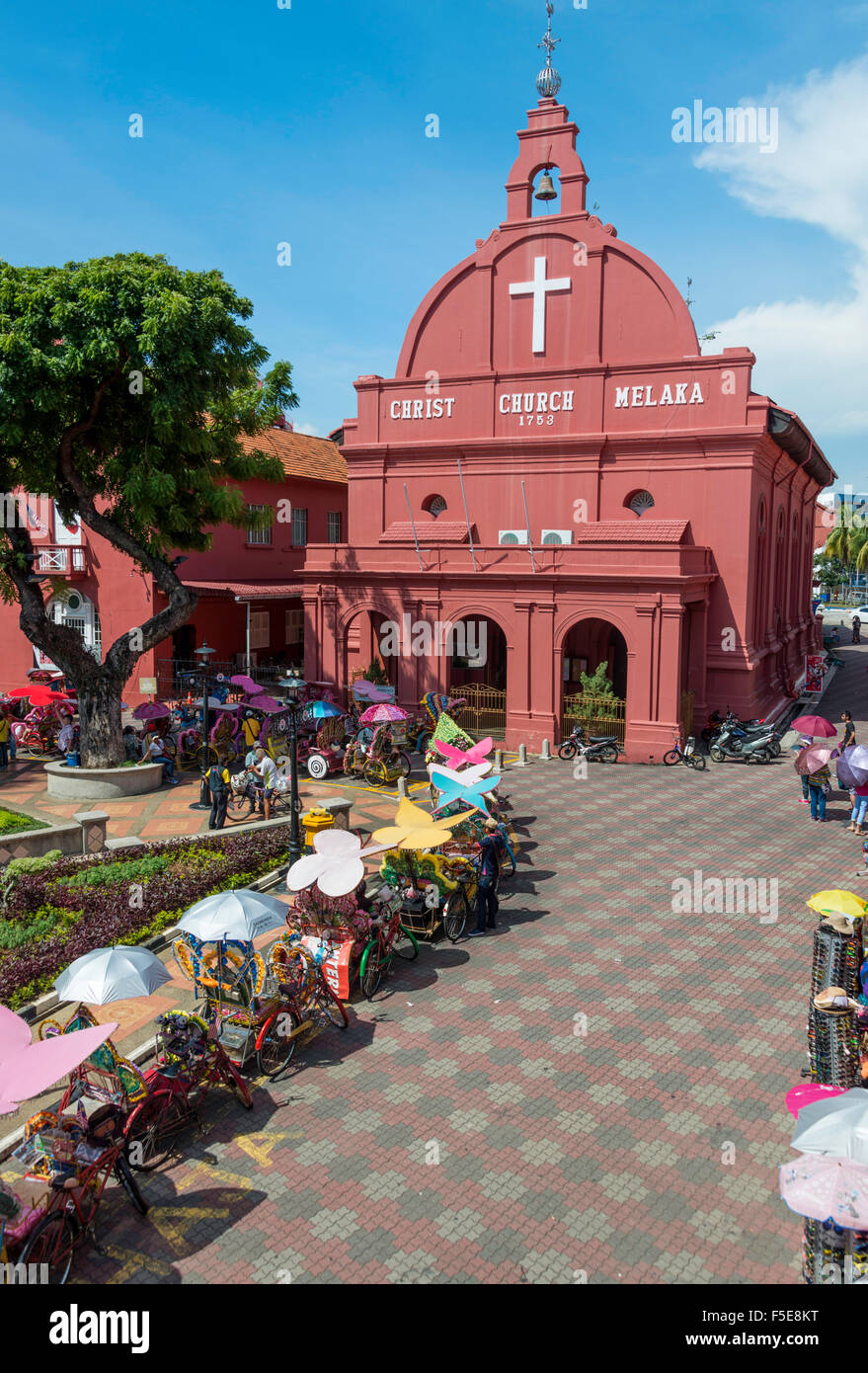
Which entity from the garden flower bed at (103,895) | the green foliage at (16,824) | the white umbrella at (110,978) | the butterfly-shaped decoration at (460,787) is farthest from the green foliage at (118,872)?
the white umbrella at (110,978)

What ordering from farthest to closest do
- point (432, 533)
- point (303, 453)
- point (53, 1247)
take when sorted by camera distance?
point (303, 453), point (432, 533), point (53, 1247)

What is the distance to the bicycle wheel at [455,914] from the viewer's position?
13.1 m

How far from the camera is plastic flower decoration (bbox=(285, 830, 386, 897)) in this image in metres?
10.9

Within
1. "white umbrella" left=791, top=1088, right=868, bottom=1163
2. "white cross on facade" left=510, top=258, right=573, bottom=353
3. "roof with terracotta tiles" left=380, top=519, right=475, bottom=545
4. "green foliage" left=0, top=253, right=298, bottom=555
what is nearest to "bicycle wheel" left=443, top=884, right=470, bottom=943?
"white umbrella" left=791, top=1088, right=868, bottom=1163

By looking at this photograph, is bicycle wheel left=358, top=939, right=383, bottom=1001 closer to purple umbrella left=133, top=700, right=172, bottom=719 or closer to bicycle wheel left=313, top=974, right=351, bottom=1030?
bicycle wheel left=313, top=974, right=351, bottom=1030

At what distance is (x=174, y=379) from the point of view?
65.1 feet

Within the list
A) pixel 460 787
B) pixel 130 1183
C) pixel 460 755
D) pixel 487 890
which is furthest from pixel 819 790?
pixel 130 1183

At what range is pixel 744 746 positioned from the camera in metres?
24.7

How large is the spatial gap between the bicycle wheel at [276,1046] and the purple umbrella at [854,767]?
1201 centimetres

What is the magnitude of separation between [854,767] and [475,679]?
14.5 metres

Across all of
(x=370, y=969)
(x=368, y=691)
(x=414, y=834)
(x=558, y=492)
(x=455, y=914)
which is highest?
(x=558, y=492)

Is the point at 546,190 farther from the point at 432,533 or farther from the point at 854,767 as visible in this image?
the point at 854,767

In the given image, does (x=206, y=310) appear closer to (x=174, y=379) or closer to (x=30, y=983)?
(x=174, y=379)

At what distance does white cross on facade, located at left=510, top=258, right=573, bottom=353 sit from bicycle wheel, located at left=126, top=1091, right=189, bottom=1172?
2493 centimetres
